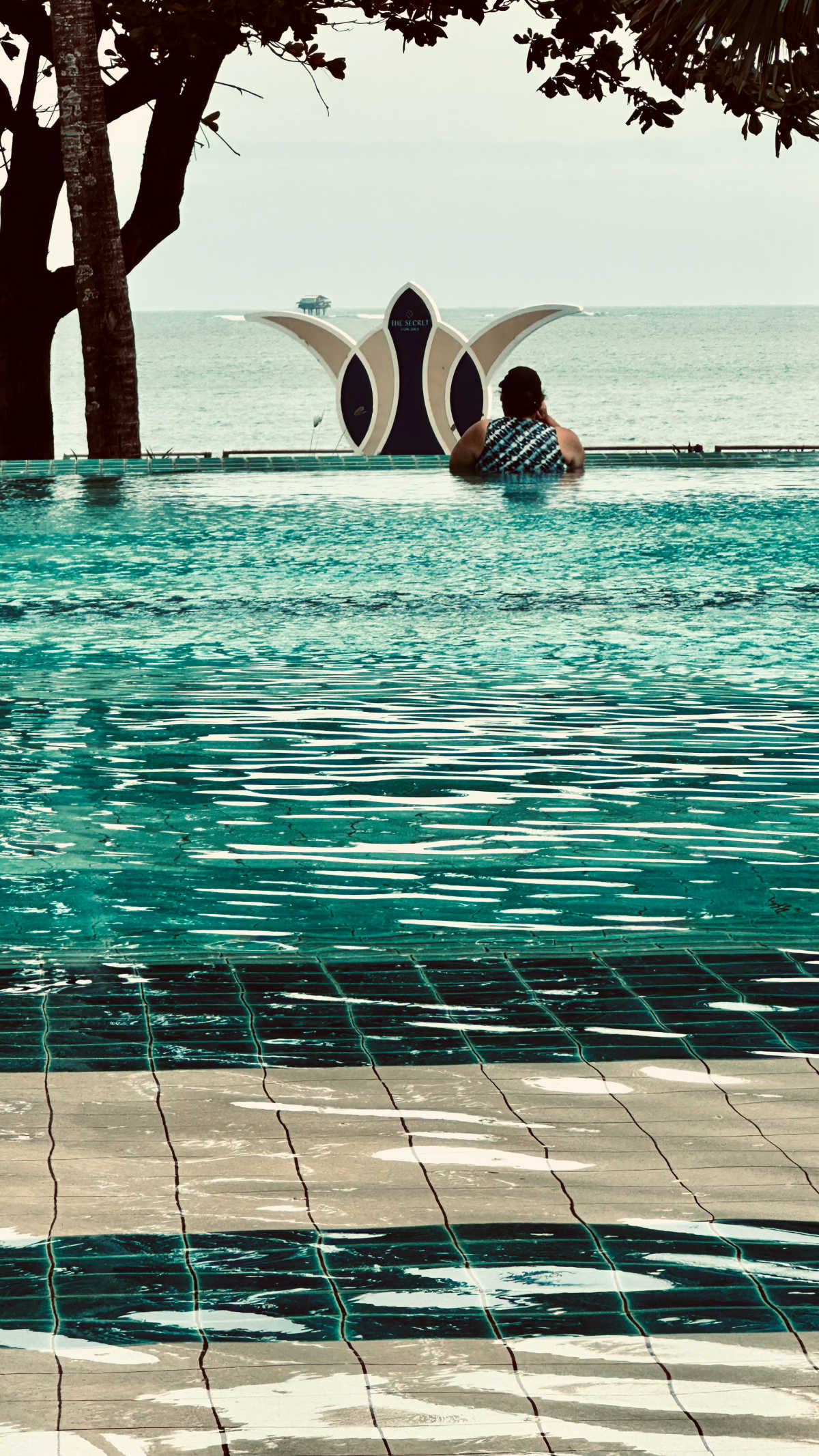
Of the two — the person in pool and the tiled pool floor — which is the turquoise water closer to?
the person in pool

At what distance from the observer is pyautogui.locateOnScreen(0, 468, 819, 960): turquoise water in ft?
17.3

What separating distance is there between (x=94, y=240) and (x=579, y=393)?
9799 cm

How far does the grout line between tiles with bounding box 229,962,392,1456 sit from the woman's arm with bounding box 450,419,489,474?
34.6 feet

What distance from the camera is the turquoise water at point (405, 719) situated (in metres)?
5.28

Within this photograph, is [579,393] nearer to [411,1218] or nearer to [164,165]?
[164,165]

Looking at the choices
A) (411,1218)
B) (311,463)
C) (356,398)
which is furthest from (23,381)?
(411,1218)

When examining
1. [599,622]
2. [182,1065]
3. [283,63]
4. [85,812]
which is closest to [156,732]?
[85,812]

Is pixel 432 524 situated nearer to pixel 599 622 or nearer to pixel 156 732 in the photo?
pixel 599 622

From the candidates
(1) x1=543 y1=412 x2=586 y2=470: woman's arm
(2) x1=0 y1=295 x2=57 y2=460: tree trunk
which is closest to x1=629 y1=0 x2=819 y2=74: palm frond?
(1) x1=543 y1=412 x2=586 y2=470: woman's arm

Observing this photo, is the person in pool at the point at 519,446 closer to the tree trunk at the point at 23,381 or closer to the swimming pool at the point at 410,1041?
the swimming pool at the point at 410,1041

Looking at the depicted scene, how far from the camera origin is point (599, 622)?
10.2m

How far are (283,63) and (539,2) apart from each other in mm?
2881

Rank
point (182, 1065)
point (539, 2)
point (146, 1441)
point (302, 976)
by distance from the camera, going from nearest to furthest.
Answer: point (146, 1441)
point (182, 1065)
point (302, 976)
point (539, 2)

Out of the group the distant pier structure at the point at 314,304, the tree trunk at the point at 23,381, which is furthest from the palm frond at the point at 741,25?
the distant pier structure at the point at 314,304
